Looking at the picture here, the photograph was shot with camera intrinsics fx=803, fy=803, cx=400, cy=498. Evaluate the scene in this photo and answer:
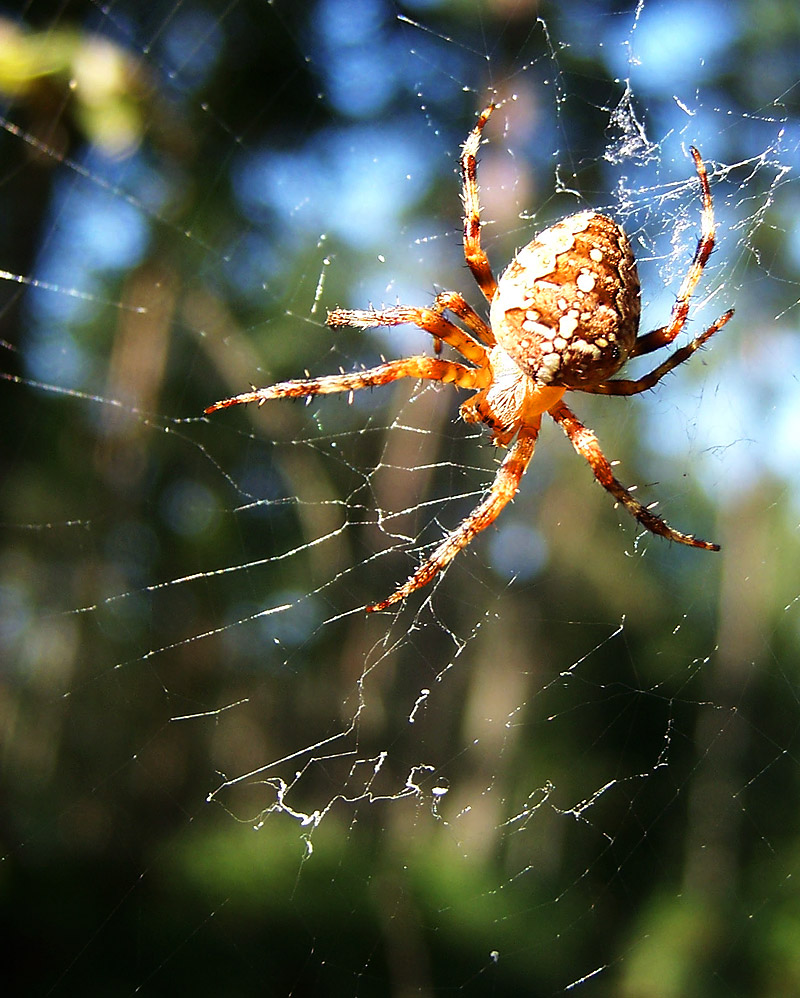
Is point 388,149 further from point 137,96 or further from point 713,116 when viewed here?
point 713,116

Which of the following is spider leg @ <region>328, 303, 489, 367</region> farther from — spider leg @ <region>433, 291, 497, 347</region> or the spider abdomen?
the spider abdomen

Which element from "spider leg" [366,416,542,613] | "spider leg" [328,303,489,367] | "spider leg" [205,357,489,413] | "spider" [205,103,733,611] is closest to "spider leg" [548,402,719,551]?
"spider" [205,103,733,611]

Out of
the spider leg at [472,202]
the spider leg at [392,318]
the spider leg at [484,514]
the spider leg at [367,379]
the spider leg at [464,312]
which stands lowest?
the spider leg at [484,514]

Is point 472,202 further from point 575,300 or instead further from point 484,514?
point 484,514

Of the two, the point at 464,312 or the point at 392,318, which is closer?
the point at 392,318

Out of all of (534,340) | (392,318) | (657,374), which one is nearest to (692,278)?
(657,374)

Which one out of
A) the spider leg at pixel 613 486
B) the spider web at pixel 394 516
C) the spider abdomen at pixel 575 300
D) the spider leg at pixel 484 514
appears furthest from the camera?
the spider web at pixel 394 516

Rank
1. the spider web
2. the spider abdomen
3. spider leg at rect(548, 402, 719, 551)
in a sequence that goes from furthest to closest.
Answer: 1. the spider web
2. spider leg at rect(548, 402, 719, 551)
3. the spider abdomen

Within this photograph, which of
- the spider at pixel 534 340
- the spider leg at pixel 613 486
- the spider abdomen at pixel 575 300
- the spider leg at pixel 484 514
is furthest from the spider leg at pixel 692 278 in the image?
the spider leg at pixel 484 514

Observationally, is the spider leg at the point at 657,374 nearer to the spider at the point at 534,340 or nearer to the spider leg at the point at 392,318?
the spider at the point at 534,340
